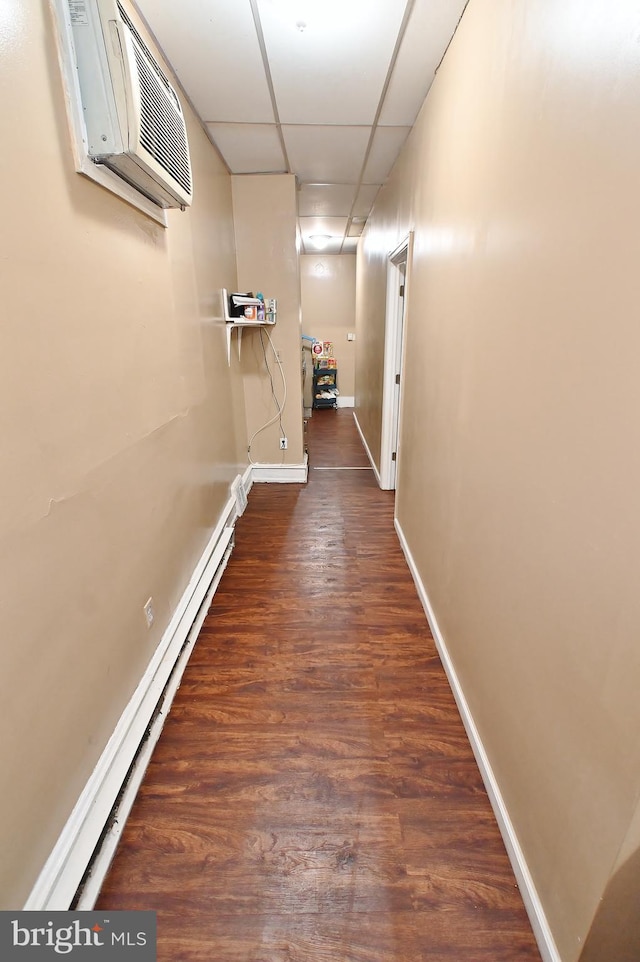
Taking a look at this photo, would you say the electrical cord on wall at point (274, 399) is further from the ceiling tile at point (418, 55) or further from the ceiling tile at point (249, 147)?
the ceiling tile at point (418, 55)

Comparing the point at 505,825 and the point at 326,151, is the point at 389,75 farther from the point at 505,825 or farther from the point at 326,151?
the point at 505,825

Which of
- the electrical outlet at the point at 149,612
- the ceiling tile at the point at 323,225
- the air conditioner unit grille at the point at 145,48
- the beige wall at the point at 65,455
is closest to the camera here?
the beige wall at the point at 65,455

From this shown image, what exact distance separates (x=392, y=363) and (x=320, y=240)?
3.38 m

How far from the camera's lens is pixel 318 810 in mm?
1290

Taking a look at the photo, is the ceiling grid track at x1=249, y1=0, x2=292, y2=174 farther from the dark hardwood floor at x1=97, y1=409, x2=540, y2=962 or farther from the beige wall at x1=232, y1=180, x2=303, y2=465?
the dark hardwood floor at x1=97, y1=409, x2=540, y2=962

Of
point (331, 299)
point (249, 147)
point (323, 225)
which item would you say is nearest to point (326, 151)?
point (249, 147)

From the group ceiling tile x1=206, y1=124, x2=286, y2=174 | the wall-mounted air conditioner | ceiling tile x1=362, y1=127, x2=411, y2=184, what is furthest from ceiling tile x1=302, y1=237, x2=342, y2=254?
the wall-mounted air conditioner

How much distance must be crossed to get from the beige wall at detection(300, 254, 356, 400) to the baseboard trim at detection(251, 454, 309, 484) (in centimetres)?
417

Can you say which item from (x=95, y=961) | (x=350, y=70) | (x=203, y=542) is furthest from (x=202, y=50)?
(x=95, y=961)

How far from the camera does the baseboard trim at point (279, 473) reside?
403 centimetres

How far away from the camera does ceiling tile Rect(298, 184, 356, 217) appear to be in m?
3.54

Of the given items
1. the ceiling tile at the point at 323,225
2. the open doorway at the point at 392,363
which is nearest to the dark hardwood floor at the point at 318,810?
the open doorway at the point at 392,363

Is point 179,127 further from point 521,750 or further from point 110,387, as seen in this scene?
point 521,750

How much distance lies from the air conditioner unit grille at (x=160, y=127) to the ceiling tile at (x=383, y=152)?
1.48 m
